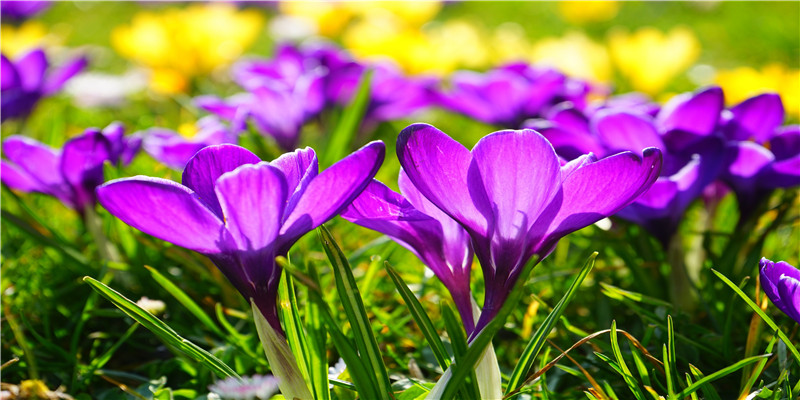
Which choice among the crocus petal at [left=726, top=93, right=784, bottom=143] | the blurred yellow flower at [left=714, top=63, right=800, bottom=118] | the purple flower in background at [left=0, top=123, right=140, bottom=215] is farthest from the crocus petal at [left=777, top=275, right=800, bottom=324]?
the blurred yellow flower at [left=714, top=63, right=800, bottom=118]

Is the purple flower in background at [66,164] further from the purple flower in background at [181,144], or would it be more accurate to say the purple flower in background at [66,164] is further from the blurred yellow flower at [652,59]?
the blurred yellow flower at [652,59]

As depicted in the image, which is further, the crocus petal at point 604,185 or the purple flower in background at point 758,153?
the purple flower in background at point 758,153

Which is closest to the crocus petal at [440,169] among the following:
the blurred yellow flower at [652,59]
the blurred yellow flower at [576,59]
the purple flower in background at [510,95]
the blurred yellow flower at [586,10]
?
the purple flower in background at [510,95]

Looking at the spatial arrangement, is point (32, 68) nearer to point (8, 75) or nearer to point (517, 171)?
point (8, 75)

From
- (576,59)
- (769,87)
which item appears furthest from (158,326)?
(576,59)

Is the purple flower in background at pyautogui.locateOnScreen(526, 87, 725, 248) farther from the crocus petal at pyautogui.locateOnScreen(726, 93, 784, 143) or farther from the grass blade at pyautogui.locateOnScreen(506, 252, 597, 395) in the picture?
the grass blade at pyautogui.locateOnScreen(506, 252, 597, 395)

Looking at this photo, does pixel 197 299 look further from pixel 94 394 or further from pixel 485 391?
pixel 485 391
